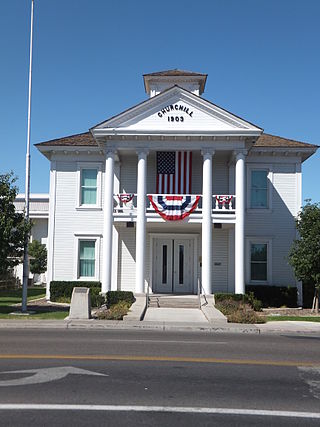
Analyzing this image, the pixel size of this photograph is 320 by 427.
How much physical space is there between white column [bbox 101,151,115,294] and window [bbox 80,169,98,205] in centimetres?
306

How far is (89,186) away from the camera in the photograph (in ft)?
87.1

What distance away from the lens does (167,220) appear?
930 inches

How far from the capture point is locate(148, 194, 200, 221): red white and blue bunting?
23.6 metres

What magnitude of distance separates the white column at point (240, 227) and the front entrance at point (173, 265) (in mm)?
3505

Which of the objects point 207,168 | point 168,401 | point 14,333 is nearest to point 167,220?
point 207,168

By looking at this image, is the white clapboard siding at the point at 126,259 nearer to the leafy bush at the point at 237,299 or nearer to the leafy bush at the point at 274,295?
the leafy bush at the point at 237,299

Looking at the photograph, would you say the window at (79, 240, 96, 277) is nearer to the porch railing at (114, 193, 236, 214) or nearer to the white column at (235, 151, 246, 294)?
the porch railing at (114, 193, 236, 214)

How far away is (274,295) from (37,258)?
27059 mm

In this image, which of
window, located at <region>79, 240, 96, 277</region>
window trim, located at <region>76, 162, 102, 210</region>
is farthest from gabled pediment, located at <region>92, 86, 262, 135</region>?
window, located at <region>79, 240, 96, 277</region>

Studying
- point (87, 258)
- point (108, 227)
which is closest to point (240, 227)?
point (108, 227)

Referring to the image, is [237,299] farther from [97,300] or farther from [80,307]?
[80,307]

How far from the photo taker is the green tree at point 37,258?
149ft

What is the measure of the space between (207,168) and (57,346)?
1420cm

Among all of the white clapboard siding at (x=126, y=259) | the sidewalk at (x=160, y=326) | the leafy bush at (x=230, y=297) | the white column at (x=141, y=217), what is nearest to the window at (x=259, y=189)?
the leafy bush at (x=230, y=297)
